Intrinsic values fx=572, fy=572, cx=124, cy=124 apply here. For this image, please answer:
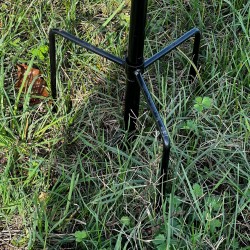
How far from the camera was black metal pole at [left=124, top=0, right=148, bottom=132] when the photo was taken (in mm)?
1621

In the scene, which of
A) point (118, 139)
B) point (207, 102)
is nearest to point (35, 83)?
point (118, 139)

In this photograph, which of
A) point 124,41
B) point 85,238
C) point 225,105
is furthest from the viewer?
point 124,41

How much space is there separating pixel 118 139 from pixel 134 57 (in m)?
0.34

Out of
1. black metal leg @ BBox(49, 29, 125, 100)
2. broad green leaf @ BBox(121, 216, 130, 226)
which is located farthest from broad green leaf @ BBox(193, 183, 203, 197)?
black metal leg @ BBox(49, 29, 125, 100)

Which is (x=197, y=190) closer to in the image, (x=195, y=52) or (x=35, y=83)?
(x=195, y=52)

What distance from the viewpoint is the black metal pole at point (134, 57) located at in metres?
1.62

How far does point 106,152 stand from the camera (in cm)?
190

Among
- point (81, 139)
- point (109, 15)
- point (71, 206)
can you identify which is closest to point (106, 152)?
point (81, 139)

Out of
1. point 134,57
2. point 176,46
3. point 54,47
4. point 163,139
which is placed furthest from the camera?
point 54,47

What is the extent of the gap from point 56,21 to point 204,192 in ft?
3.11

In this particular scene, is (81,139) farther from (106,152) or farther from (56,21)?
(56,21)

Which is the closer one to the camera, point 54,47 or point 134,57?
point 134,57

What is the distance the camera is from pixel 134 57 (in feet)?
5.66

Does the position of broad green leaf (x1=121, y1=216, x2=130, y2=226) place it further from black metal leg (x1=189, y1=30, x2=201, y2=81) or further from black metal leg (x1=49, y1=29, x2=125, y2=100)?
black metal leg (x1=189, y1=30, x2=201, y2=81)
